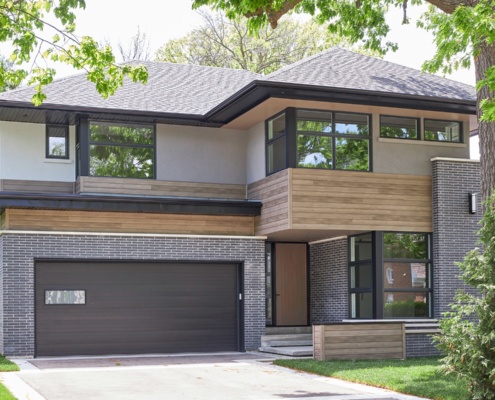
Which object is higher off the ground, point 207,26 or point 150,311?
point 207,26

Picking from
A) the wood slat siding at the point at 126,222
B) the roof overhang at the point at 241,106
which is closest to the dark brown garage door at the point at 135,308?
the wood slat siding at the point at 126,222

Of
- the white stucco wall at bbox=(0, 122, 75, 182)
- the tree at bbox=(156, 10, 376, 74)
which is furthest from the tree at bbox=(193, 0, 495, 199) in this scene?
the tree at bbox=(156, 10, 376, 74)

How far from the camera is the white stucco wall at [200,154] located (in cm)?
2127

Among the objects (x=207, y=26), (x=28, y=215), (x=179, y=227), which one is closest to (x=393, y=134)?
(x=179, y=227)

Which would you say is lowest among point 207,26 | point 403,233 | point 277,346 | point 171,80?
point 277,346

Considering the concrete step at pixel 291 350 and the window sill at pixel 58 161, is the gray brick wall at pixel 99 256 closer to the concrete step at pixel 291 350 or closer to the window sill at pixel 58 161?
the concrete step at pixel 291 350

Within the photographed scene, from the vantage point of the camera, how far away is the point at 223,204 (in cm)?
2011

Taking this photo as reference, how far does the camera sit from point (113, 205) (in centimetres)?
1928

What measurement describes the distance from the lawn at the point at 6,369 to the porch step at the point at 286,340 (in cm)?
613

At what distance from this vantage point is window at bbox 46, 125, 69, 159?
2095 centimetres

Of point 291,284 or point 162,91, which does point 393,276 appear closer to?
point 291,284

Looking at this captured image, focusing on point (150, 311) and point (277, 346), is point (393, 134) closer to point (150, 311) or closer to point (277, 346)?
point (277, 346)

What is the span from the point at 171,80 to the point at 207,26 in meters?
19.8

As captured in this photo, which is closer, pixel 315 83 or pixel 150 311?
pixel 315 83
